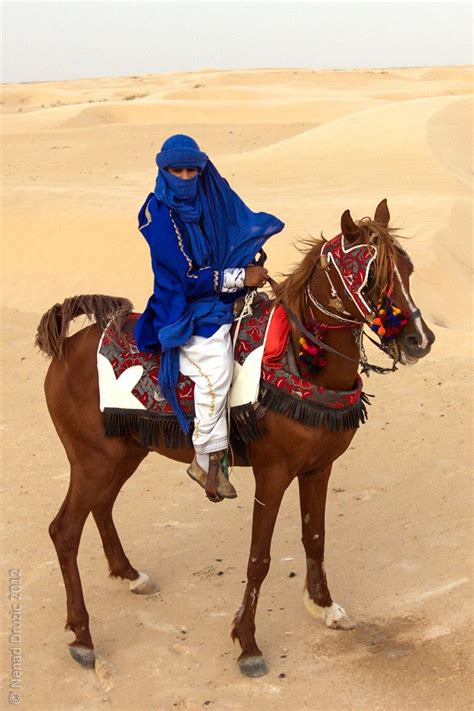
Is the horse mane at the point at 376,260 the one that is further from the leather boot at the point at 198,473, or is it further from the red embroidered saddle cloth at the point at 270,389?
the leather boot at the point at 198,473

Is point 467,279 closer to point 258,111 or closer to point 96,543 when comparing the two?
point 96,543

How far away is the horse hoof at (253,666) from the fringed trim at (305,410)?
4.80ft

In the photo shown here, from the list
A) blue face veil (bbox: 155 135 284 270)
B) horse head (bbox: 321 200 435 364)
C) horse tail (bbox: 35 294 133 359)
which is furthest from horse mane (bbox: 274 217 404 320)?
horse tail (bbox: 35 294 133 359)

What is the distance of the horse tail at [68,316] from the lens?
5828mm

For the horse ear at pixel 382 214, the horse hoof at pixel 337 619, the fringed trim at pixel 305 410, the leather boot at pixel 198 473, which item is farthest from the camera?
the horse hoof at pixel 337 619

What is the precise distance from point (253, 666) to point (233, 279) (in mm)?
2250

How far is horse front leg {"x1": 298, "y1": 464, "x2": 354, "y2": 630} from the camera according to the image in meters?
5.75

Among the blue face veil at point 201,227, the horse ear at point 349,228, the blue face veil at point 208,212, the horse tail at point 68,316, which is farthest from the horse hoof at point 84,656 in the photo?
the horse ear at point 349,228

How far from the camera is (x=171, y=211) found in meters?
5.17

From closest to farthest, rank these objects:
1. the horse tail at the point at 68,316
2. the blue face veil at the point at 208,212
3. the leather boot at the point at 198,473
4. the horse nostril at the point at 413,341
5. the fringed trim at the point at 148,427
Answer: the horse nostril at the point at 413,341 < the blue face veil at the point at 208,212 < the leather boot at the point at 198,473 < the fringed trim at the point at 148,427 < the horse tail at the point at 68,316

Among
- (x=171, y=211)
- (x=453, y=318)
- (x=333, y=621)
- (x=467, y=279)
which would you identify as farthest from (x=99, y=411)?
(x=467, y=279)

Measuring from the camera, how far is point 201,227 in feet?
17.4

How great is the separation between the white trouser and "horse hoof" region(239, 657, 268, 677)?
4.18 ft

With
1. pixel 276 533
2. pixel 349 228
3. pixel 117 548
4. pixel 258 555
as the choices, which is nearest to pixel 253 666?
pixel 258 555
